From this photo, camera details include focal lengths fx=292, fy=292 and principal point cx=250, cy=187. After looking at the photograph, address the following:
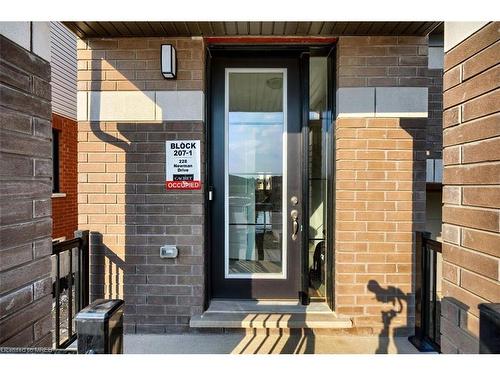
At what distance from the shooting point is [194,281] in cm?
266

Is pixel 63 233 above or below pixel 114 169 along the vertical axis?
below

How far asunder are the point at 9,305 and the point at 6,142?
63 cm

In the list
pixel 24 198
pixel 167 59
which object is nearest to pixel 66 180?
pixel 167 59

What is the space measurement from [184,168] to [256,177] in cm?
72

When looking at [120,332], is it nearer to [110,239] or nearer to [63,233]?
[110,239]

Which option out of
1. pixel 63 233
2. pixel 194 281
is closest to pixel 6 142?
pixel 194 281

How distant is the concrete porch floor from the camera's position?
2.41 metres

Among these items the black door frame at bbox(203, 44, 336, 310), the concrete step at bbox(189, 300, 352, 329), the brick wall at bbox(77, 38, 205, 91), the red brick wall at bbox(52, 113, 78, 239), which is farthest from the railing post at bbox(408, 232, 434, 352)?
the red brick wall at bbox(52, 113, 78, 239)

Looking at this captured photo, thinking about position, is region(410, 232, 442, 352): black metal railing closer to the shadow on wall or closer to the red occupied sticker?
the shadow on wall

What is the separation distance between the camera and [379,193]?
2.64 meters

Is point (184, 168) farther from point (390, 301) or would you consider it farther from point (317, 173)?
point (390, 301)

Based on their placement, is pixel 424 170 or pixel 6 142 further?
pixel 424 170

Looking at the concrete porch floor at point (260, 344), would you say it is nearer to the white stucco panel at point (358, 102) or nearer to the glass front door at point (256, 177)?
the glass front door at point (256, 177)

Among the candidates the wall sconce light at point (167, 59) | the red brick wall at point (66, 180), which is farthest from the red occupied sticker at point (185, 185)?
the red brick wall at point (66, 180)
